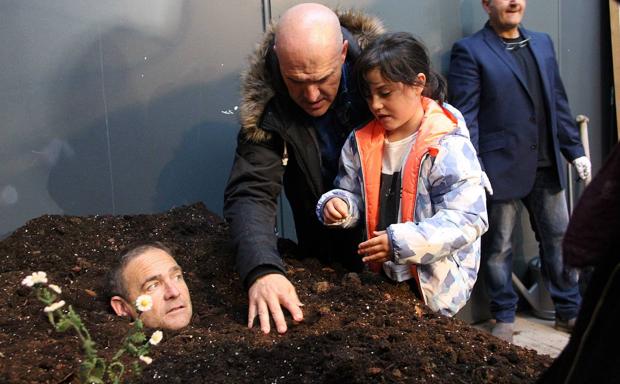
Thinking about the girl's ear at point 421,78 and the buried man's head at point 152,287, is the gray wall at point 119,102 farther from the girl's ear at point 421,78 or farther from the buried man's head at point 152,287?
the girl's ear at point 421,78

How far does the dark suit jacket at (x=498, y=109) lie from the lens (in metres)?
4.85

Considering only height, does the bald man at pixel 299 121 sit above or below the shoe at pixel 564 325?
above

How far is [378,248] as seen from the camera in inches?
104

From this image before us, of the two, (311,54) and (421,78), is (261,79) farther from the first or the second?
(421,78)

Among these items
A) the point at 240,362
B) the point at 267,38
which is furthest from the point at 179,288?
the point at 267,38

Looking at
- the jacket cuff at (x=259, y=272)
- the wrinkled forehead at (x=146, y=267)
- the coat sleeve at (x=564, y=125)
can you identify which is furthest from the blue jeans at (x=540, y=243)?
the wrinkled forehead at (x=146, y=267)

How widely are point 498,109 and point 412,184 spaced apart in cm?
226

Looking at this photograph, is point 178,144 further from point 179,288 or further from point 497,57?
point 497,57

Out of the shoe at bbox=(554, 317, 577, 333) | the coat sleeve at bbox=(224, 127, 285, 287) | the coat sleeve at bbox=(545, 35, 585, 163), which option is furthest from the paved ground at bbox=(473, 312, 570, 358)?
the coat sleeve at bbox=(224, 127, 285, 287)

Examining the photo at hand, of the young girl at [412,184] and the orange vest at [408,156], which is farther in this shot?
the orange vest at [408,156]

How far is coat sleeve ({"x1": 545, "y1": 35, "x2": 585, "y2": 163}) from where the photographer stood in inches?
202

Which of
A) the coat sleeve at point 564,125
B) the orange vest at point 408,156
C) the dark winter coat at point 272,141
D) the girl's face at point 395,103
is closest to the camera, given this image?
the orange vest at point 408,156

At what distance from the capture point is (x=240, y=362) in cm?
229

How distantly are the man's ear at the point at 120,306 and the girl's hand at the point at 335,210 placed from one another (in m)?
0.83
